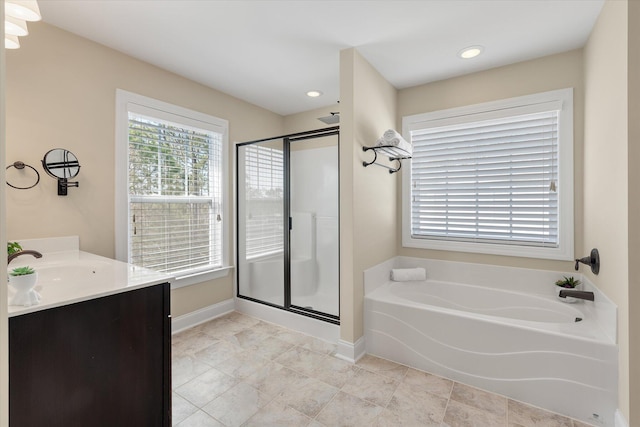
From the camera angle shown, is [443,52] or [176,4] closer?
[176,4]

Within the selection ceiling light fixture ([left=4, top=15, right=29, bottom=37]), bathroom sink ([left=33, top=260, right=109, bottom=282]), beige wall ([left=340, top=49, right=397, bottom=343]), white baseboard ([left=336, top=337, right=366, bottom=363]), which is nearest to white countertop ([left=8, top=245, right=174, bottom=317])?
bathroom sink ([left=33, top=260, right=109, bottom=282])

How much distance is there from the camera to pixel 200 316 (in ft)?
9.79

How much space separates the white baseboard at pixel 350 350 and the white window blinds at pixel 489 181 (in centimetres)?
126

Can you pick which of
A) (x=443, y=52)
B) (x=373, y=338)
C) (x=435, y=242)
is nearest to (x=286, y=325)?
(x=373, y=338)

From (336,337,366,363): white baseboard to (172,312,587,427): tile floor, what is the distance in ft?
0.16

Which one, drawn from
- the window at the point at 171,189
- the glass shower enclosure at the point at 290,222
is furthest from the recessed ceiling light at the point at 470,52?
the window at the point at 171,189

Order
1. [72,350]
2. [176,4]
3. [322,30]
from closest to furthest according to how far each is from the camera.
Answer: [72,350] < [176,4] < [322,30]

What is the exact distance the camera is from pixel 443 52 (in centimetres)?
235

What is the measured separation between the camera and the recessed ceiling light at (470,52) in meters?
2.28

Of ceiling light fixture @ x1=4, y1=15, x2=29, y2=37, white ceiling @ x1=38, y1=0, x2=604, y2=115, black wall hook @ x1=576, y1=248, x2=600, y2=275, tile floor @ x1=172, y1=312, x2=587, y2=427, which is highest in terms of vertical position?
white ceiling @ x1=38, y1=0, x2=604, y2=115

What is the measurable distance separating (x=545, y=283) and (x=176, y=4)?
3.38 m

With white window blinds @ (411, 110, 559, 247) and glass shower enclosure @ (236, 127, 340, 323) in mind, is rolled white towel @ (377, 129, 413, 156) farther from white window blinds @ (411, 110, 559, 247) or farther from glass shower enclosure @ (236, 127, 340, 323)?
white window blinds @ (411, 110, 559, 247)

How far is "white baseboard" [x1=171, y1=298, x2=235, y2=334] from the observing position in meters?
2.78

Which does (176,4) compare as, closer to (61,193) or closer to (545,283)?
(61,193)
